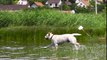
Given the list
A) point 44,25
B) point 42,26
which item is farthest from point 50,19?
point 42,26

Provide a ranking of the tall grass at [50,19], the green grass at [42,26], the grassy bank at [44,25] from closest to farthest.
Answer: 1. the green grass at [42,26]
2. the grassy bank at [44,25]
3. the tall grass at [50,19]

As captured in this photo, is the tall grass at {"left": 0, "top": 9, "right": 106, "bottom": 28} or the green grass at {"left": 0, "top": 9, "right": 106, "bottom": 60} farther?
the tall grass at {"left": 0, "top": 9, "right": 106, "bottom": 28}

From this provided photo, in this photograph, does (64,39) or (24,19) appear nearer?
(64,39)

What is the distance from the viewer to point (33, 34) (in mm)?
24422

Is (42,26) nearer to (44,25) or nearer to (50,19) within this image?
(44,25)

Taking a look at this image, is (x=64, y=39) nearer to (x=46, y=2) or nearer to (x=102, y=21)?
(x=102, y=21)

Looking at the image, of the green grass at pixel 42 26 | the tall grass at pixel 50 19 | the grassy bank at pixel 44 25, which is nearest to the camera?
the green grass at pixel 42 26

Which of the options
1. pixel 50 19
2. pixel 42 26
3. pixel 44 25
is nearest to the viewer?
pixel 42 26

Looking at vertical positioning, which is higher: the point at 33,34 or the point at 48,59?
the point at 48,59

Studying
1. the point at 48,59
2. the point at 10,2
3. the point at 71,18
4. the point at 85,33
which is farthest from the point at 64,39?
the point at 10,2

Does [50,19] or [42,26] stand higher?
[50,19]

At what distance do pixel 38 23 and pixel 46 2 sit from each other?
4800cm

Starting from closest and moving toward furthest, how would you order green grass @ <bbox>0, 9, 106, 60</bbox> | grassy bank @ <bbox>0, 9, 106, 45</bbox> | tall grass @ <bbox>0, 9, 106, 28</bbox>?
green grass @ <bbox>0, 9, 106, 60</bbox>
grassy bank @ <bbox>0, 9, 106, 45</bbox>
tall grass @ <bbox>0, 9, 106, 28</bbox>

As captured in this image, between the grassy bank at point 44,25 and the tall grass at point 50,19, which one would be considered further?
the tall grass at point 50,19
